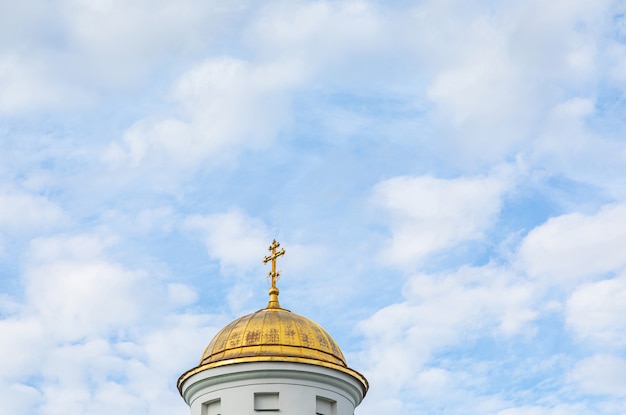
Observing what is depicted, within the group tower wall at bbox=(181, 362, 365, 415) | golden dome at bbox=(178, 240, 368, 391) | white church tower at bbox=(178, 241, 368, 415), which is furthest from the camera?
golden dome at bbox=(178, 240, 368, 391)

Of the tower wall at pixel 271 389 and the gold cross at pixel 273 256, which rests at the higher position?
the gold cross at pixel 273 256

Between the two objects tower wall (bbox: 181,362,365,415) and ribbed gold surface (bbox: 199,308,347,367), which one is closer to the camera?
tower wall (bbox: 181,362,365,415)

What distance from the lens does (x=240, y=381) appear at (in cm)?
3506

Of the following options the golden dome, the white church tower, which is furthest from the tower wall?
the golden dome

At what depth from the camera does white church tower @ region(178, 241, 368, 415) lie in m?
34.8

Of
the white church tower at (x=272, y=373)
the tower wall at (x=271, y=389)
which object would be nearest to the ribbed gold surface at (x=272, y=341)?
the white church tower at (x=272, y=373)

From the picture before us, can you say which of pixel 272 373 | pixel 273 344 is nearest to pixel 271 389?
pixel 272 373

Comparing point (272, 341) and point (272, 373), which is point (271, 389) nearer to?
point (272, 373)

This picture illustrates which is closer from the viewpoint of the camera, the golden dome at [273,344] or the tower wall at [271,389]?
the tower wall at [271,389]

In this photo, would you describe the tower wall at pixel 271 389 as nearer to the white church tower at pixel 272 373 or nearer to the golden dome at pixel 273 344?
the white church tower at pixel 272 373

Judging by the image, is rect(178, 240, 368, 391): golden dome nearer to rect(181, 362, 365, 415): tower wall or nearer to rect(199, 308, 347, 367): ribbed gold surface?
rect(199, 308, 347, 367): ribbed gold surface

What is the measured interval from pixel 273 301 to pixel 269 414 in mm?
4881

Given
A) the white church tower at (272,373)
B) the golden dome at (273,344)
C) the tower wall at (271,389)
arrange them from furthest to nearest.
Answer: the golden dome at (273,344) < the white church tower at (272,373) < the tower wall at (271,389)

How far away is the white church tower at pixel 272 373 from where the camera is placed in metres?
34.8
